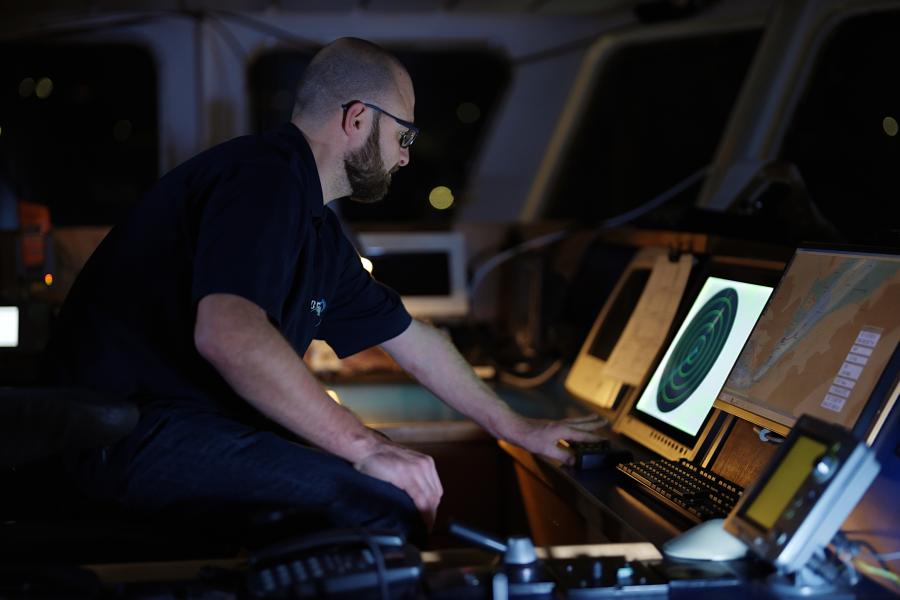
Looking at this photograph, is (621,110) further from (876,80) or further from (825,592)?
(825,592)

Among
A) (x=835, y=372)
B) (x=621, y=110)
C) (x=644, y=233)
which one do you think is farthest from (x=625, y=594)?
(x=621, y=110)

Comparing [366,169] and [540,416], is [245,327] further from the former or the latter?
[540,416]

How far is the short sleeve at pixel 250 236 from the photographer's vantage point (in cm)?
131

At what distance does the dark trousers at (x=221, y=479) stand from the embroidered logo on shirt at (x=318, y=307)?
32 cm

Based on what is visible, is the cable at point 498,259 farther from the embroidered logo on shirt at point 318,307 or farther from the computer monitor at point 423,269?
the embroidered logo on shirt at point 318,307

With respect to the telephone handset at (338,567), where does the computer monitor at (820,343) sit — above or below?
above

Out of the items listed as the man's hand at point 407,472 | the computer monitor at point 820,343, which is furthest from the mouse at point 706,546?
the man's hand at point 407,472

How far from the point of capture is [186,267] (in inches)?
56.8

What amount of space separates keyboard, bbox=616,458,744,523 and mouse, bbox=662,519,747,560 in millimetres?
137

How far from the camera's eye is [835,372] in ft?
4.31

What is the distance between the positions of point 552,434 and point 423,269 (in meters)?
1.36

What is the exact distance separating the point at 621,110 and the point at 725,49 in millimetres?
560

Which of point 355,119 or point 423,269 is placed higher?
point 355,119

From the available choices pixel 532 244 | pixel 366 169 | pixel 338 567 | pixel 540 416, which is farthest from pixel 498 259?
pixel 338 567
